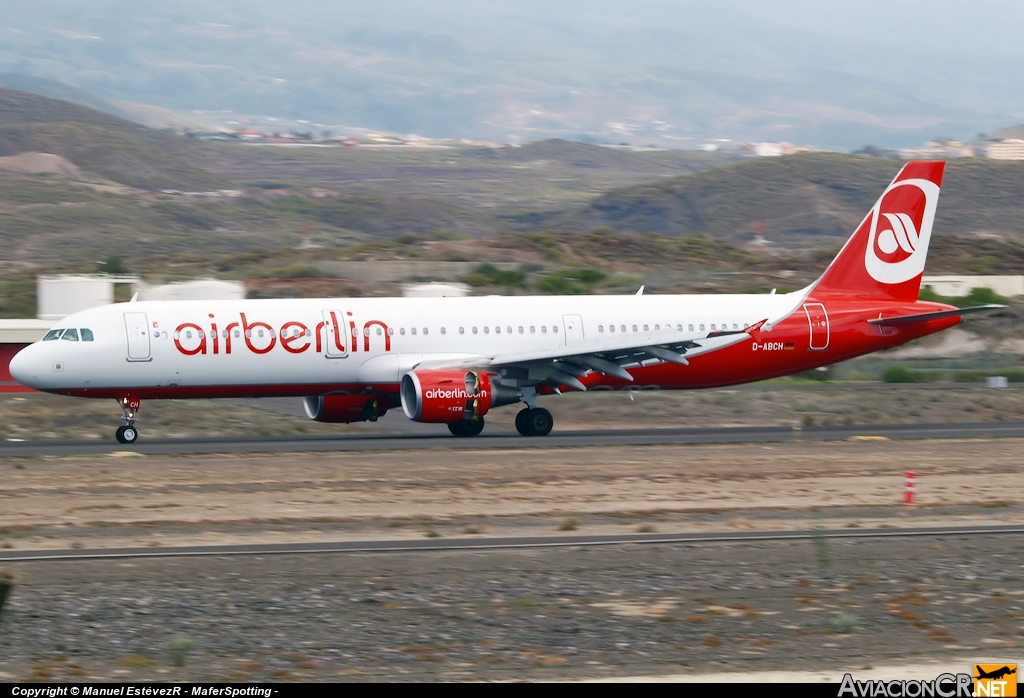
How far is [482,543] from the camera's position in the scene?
59.5 feet

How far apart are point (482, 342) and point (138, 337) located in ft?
26.0

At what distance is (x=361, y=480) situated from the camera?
2430 centimetres

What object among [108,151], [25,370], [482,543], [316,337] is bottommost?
[482,543]

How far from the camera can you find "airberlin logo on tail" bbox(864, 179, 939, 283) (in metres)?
35.8

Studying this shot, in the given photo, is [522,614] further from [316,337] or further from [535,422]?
[535,422]

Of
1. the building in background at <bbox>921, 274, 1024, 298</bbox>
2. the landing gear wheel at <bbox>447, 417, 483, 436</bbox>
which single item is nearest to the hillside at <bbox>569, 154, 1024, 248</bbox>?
the building in background at <bbox>921, 274, 1024, 298</bbox>

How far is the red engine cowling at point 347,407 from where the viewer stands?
32344mm

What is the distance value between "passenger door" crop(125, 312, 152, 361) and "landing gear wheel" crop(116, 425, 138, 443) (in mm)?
1567

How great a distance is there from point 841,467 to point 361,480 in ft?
30.2

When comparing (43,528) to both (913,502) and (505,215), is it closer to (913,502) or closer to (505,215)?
(913,502)

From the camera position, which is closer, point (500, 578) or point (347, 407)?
point (500, 578)

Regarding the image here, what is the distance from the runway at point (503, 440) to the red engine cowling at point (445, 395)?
2.28 feet

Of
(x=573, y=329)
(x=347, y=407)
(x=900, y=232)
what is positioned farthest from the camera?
(x=900, y=232)

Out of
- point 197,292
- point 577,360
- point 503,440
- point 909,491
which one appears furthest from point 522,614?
point 197,292
